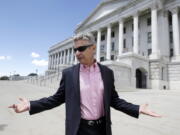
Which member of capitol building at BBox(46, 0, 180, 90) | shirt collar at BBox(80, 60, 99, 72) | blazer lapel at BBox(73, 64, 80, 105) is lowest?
blazer lapel at BBox(73, 64, 80, 105)

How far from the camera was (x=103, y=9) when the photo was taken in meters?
38.2

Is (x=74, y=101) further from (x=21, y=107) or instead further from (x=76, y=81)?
(x=21, y=107)

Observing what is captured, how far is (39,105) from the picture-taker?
170 centimetres

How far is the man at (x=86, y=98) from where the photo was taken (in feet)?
5.00

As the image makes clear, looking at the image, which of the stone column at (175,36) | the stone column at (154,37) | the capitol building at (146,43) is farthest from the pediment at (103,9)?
the stone column at (175,36)

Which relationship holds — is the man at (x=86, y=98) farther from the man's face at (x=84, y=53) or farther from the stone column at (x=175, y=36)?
the stone column at (x=175, y=36)

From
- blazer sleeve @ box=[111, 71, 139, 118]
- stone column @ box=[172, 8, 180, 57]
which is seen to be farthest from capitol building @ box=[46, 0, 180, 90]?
blazer sleeve @ box=[111, 71, 139, 118]

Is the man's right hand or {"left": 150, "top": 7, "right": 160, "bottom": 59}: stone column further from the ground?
{"left": 150, "top": 7, "right": 160, "bottom": 59}: stone column

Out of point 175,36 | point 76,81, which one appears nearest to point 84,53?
point 76,81

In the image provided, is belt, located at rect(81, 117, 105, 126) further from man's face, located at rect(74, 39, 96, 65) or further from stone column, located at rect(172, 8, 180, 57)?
stone column, located at rect(172, 8, 180, 57)

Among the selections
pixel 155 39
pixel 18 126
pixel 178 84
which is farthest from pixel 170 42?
pixel 18 126

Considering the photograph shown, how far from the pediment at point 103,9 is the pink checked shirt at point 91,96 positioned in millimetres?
35374

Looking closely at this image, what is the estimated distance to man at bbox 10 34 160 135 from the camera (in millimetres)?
1524

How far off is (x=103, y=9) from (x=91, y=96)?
3948 cm
